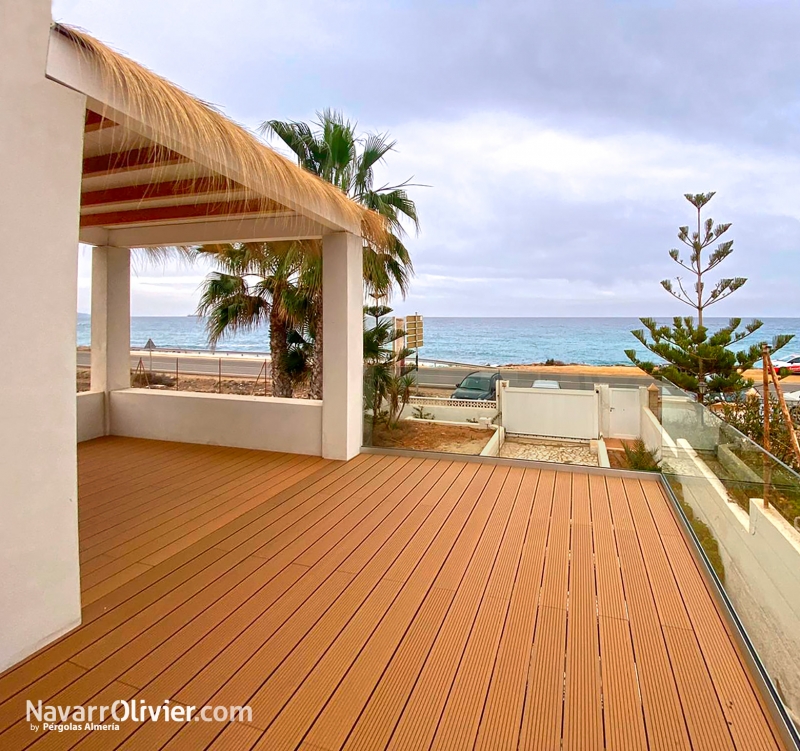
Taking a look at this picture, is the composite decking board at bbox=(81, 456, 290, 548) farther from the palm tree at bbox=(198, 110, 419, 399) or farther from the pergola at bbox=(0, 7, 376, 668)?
the palm tree at bbox=(198, 110, 419, 399)

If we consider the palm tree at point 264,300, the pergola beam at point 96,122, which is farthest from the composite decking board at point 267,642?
the palm tree at point 264,300

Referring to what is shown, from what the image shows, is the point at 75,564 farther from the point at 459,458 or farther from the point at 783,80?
the point at 783,80

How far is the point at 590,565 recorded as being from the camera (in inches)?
93.4

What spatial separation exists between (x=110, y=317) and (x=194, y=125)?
12.0 ft

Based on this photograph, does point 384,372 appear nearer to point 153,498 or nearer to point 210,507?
point 210,507

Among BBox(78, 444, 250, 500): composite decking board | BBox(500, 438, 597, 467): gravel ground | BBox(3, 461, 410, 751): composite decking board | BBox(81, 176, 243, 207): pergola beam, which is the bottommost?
BBox(3, 461, 410, 751): composite decking board

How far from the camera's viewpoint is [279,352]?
625cm

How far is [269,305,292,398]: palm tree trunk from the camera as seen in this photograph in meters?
6.19

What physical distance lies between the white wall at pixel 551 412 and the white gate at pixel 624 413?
13cm

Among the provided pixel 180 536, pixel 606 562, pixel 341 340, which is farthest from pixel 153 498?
pixel 606 562

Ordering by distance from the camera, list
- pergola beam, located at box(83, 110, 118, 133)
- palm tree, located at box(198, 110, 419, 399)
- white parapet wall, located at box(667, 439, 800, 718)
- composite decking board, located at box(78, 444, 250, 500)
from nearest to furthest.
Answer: white parapet wall, located at box(667, 439, 800, 718) < pergola beam, located at box(83, 110, 118, 133) < composite decking board, located at box(78, 444, 250, 500) < palm tree, located at box(198, 110, 419, 399)

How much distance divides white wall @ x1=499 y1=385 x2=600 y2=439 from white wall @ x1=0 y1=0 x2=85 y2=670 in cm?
338

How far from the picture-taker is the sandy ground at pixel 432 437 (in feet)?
14.1

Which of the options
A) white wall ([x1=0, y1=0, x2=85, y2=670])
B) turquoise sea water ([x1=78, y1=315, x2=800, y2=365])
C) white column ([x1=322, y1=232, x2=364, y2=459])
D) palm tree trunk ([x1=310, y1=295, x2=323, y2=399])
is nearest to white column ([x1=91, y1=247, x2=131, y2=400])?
palm tree trunk ([x1=310, y1=295, x2=323, y2=399])
